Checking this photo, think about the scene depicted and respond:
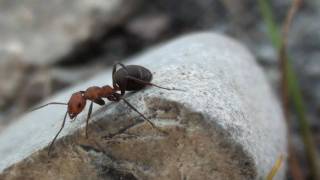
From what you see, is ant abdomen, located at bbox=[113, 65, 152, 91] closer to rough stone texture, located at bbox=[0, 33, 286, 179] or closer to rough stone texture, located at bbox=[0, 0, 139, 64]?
rough stone texture, located at bbox=[0, 33, 286, 179]

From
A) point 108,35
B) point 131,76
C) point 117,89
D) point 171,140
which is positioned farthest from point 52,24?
point 171,140

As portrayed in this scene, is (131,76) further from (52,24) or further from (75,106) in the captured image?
(52,24)

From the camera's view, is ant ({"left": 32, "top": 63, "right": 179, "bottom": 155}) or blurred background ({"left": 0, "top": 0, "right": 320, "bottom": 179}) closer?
ant ({"left": 32, "top": 63, "right": 179, "bottom": 155})

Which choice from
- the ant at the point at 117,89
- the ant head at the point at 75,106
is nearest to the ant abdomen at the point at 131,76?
the ant at the point at 117,89

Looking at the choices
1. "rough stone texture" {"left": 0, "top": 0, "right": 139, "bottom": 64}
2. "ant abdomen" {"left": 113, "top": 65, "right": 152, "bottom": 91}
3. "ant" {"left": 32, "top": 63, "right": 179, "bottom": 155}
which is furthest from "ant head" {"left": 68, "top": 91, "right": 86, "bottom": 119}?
"rough stone texture" {"left": 0, "top": 0, "right": 139, "bottom": 64}

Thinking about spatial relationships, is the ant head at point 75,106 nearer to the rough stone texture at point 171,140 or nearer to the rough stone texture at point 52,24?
the rough stone texture at point 171,140
